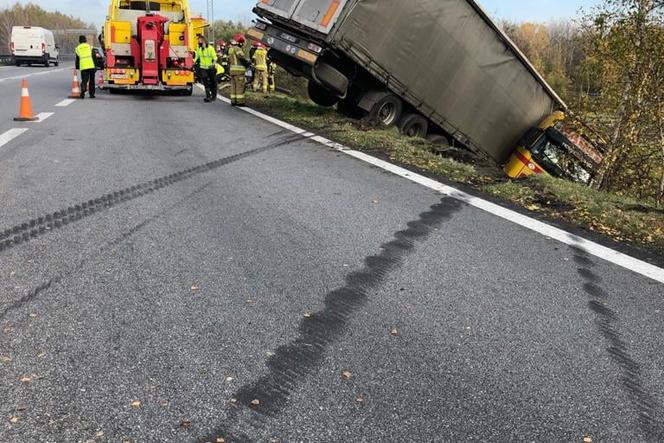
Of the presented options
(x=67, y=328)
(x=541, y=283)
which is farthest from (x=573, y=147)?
(x=67, y=328)

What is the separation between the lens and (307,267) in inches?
161

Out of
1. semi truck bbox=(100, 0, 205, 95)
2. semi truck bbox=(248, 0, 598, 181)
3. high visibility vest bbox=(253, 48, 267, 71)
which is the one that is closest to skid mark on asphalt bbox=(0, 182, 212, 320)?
semi truck bbox=(248, 0, 598, 181)

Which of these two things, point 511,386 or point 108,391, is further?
point 511,386

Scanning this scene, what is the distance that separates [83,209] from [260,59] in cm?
1487

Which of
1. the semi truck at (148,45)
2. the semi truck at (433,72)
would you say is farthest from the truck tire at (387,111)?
the semi truck at (148,45)

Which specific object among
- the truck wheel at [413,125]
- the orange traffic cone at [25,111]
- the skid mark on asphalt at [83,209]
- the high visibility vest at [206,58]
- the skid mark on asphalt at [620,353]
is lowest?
the high visibility vest at [206,58]

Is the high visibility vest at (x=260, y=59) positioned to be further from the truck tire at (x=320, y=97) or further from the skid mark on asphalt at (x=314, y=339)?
the skid mark on asphalt at (x=314, y=339)

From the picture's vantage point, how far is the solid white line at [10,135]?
8.51 metres

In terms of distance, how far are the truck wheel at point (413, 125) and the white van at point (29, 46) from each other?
3596 centimetres

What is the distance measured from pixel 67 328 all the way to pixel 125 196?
2.86 meters

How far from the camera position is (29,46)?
3925 cm

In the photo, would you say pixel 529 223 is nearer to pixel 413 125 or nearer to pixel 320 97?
pixel 413 125

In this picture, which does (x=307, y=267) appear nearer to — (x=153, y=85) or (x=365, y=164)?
(x=365, y=164)

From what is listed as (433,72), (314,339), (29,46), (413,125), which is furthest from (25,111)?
(29,46)
